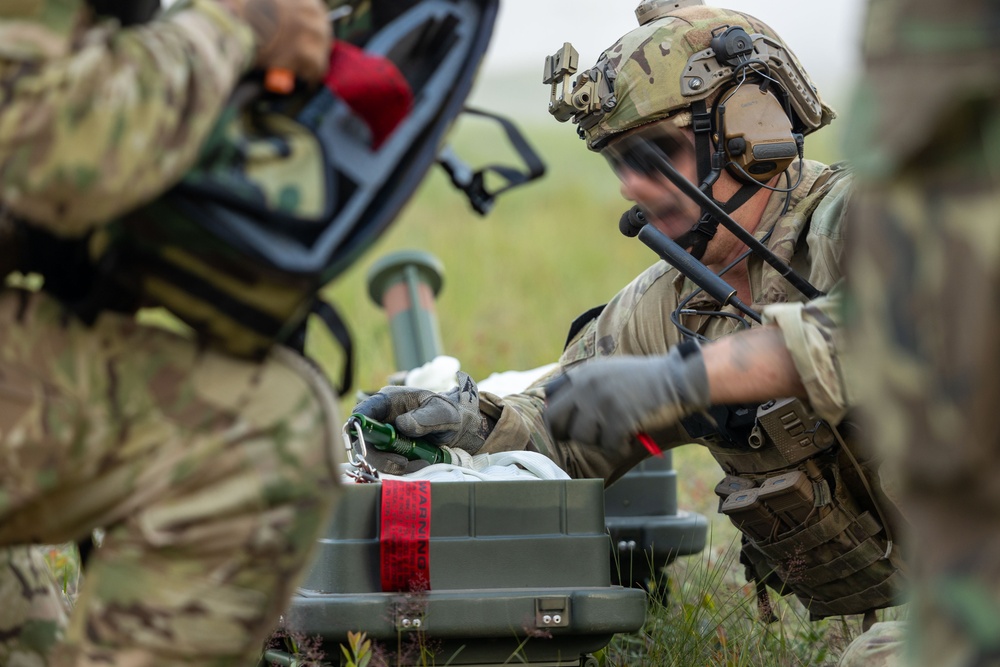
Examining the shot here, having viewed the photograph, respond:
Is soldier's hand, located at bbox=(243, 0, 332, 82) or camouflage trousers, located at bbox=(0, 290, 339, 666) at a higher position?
soldier's hand, located at bbox=(243, 0, 332, 82)

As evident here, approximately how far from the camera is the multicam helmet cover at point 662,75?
366 cm

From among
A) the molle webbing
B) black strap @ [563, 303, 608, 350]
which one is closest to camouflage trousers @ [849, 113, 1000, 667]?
the molle webbing

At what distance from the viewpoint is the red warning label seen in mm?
2760

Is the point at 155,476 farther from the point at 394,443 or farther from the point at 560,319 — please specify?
the point at 560,319

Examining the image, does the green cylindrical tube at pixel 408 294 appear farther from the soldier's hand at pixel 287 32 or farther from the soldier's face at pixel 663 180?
the soldier's hand at pixel 287 32

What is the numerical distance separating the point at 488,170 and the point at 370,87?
29.2 inches

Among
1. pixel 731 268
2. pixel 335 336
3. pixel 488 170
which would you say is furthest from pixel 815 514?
pixel 335 336

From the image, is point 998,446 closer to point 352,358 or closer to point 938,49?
point 938,49

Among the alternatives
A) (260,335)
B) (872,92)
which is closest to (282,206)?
(260,335)

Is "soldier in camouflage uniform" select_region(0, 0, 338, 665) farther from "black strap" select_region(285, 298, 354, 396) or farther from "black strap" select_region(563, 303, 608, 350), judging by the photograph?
"black strap" select_region(563, 303, 608, 350)

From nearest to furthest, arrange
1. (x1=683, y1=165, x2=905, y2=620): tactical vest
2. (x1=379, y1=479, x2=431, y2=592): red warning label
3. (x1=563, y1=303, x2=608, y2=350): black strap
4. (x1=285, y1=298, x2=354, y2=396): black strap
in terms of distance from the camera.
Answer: (x1=285, y1=298, x2=354, y2=396): black strap, (x1=379, y1=479, x2=431, y2=592): red warning label, (x1=683, y1=165, x2=905, y2=620): tactical vest, (x1=563, y1=303, x2=608, y2=350): black strap

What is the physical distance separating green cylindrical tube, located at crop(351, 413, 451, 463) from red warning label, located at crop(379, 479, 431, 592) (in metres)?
0.41

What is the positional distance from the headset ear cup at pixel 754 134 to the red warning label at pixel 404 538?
155 cm

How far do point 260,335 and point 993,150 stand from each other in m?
1.06
